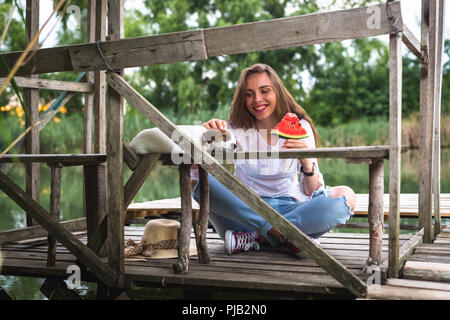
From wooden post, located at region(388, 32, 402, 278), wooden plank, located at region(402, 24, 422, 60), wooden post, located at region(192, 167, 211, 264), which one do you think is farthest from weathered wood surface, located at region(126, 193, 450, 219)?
wooden post, located at region(388, 32, 402, 278)

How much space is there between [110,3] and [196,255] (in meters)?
1.57

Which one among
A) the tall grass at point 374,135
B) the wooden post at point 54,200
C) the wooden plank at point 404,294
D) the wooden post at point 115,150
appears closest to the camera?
the wooden plank at point 404,294

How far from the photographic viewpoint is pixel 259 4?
21.9 metres

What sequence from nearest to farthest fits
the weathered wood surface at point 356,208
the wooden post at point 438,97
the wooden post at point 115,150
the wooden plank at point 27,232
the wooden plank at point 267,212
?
the wooden plank at point 267,212 → the wooden post at point 115,150 → the wooden post at point 438,97 → the wooden plank at point 27,232 → the weathered wood surface at point 356,208

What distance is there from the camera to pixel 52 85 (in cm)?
471

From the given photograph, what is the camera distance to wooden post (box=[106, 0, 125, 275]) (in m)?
2.65

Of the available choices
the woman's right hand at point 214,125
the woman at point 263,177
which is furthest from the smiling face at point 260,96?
the woman's right hand at point 214,125

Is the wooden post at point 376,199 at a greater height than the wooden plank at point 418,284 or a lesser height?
greater

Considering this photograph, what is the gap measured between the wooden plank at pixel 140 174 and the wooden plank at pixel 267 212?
0.24 meters

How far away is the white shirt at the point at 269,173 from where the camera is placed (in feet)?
10.6

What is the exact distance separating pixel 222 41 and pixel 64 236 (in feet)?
4.61

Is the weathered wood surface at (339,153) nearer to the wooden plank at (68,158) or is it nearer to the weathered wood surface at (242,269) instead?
the weathered wood surface at (242,269)

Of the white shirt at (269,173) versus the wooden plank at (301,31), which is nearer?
the wooden plank at (301,31)

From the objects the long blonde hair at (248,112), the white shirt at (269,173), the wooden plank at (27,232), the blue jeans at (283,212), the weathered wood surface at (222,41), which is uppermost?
the weathered wood surface at (222,41)
